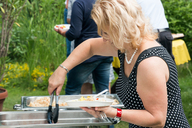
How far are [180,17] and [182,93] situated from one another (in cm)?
216

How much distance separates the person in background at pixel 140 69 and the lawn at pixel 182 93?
2200 millimetres

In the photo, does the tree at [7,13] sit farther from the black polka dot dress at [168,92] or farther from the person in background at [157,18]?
the black polka dot dress at [168,92]

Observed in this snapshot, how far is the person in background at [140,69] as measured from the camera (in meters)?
1.30

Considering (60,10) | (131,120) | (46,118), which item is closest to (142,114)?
(131,120)

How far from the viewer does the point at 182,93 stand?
192 inches

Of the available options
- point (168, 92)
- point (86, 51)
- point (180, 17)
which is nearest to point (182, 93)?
point (180, 17)

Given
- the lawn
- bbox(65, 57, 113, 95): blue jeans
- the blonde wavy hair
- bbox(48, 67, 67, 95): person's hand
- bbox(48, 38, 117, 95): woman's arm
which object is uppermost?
the blonde wavy hair

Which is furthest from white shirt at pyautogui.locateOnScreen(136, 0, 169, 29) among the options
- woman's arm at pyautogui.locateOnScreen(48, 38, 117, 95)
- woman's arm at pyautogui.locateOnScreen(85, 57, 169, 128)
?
woman's arm at pyautogui.locateOnScreen(85, 57, 169, 128)

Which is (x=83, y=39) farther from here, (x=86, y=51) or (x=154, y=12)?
(x=86, y=51)

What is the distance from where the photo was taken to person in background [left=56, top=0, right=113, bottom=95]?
2.93 metres

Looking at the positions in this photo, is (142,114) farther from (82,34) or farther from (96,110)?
(82,34)

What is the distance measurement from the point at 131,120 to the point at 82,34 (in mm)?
1914

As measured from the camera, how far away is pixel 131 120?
135 centimetres

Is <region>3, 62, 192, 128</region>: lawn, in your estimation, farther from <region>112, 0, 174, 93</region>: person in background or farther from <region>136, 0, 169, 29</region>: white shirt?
<region>136, 0, 169, 29</region>: white shirt
